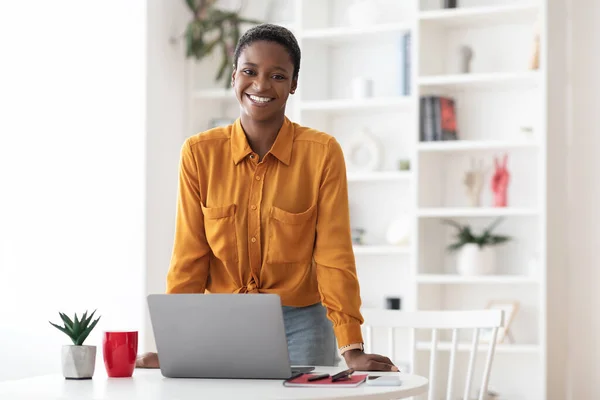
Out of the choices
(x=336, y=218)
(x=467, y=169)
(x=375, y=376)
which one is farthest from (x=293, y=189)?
(x=467, y=169)

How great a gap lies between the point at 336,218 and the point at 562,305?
2.39 meters

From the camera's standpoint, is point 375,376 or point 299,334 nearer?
point 375,376

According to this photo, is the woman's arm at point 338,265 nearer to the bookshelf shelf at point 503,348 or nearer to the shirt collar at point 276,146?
the shirt collar at point 276,146

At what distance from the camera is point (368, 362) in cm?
181

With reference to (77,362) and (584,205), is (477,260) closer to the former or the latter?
(584,205)

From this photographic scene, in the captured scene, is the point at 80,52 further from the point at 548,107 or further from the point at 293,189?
the point at 293,189

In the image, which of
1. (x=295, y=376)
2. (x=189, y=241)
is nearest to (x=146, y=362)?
(x=189, y=241)

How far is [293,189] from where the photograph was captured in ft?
6.58

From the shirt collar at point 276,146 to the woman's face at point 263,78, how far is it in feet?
0.17

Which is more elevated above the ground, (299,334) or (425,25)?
(425,25)

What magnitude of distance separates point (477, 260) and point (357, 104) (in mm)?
918

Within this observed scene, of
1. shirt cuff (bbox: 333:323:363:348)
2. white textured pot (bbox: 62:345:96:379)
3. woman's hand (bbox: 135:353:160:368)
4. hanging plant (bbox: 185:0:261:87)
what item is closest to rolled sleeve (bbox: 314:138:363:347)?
shirt cuff (bbox: 333:323:363:348)

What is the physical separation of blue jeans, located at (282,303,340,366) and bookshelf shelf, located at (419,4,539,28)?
94.7 inches

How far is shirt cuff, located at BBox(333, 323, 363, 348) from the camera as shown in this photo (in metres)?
1.88
